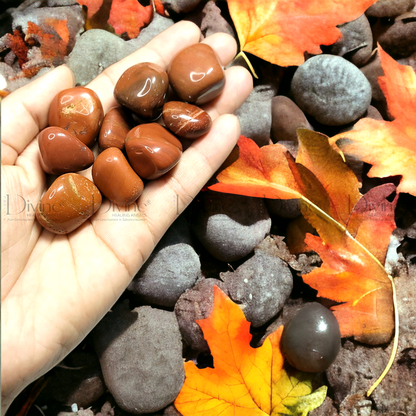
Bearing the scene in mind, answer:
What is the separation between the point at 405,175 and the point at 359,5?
68 centimetres

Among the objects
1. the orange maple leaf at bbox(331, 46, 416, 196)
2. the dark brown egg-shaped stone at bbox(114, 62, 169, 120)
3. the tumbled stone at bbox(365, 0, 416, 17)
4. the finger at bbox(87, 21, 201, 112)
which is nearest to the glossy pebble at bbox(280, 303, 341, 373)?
the orange maple leaf at bbox(331, 46, 416, 196)

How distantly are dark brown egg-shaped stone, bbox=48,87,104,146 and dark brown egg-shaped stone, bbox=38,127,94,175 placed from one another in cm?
6

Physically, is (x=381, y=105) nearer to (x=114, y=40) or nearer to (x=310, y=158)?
(x=310, y=158)

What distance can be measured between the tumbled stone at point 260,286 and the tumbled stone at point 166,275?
132 millimetres

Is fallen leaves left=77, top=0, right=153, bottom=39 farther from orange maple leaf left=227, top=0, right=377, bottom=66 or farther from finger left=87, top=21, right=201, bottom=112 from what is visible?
orange maple leaf left=227, top=0, right=377, bottom=66

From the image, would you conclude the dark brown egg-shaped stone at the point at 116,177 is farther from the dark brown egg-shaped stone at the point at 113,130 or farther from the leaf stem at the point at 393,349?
the leaf stem at the point at 393,349

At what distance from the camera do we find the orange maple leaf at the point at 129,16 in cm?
168

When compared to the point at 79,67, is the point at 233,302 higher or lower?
lower

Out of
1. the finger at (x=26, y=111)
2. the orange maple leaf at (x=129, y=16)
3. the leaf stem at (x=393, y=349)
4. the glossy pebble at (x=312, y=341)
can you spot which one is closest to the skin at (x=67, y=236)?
the finger at (x=26, y=111)

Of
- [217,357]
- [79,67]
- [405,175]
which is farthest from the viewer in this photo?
[79,67]

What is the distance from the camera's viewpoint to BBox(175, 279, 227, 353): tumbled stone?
4.63 ft

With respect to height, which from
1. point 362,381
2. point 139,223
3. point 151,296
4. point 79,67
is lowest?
point 362,381

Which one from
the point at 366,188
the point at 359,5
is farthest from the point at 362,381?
the point at 359,5

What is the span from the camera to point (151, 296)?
1.47m
